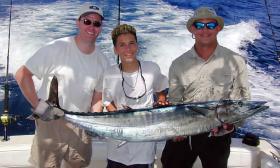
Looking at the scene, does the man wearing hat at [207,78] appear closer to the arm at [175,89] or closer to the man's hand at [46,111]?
the arm at [175,89]

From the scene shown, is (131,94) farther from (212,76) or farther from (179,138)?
(212,76)

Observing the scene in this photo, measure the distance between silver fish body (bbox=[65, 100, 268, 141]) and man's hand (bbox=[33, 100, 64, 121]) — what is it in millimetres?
229

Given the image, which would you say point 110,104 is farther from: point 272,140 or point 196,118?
point 272,140

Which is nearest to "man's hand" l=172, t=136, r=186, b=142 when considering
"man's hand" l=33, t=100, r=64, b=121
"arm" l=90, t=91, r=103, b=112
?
"arm" l=90, t=91, r=103, b=112

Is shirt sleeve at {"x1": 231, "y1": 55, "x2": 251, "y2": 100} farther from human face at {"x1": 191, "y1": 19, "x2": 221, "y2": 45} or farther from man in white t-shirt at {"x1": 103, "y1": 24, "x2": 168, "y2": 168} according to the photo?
man in white t-shirt at {"x1": 103, "y1": 24, "x2": 168, "y2": 168}

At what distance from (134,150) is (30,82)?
2.91 feet

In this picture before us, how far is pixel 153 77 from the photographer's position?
8.48ft

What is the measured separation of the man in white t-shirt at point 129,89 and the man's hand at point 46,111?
36cm

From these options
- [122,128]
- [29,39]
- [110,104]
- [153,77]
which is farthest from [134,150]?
[29,39]

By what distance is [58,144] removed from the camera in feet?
8.86

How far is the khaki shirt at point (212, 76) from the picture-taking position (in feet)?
8.64

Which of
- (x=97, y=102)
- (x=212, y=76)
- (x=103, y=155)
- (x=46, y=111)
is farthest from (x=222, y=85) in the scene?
(x=103, y=155)

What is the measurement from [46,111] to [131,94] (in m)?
0.60

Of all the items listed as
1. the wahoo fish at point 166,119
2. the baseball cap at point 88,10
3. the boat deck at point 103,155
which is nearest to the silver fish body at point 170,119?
the wahoo fish at point 166,119
